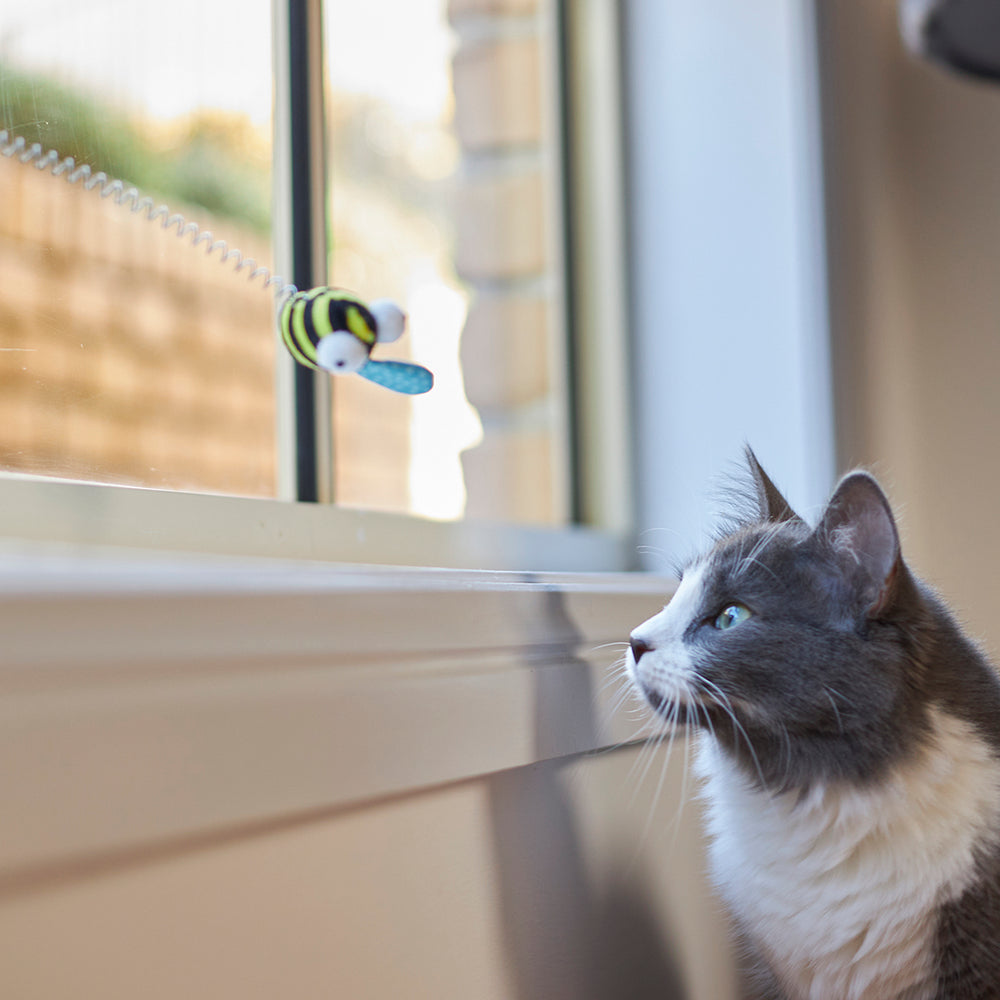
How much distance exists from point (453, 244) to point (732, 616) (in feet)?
2.30

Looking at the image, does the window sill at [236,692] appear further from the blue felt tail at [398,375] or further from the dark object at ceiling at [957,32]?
the dark object at ceiling at [957,32]

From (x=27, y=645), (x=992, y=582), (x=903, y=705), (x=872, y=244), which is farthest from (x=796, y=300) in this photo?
(x=27, y=645)

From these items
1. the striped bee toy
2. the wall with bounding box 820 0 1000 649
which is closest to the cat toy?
the striped bee toy

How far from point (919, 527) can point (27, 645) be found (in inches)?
48.7

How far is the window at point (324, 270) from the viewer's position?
0.71 m

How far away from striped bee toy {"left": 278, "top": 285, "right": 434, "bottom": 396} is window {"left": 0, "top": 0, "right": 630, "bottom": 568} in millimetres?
161

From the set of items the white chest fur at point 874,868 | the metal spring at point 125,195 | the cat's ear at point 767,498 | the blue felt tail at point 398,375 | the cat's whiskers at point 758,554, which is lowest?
the white chest fur at point 874,868

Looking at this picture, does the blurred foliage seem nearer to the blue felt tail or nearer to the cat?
the blue felt tail

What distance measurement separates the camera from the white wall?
4.18ft

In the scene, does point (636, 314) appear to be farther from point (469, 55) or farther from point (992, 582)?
point (992, 582)

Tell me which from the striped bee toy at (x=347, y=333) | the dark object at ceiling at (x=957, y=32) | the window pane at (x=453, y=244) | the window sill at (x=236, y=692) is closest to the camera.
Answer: the window sill at (x=236, y=692)

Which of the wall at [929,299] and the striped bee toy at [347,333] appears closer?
the striped bee toy at [347,333]

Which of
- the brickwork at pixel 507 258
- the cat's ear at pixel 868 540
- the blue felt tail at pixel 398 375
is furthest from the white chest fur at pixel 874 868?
the brickwork at pixel 507 258

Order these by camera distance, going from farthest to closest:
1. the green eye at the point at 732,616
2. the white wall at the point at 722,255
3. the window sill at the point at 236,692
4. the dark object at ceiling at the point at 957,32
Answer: the white wall at the point at 722,255, the green eye at the point at 732,616, the dark object at ceiling at the point at 957,32, the window sill at the point at 236,692
